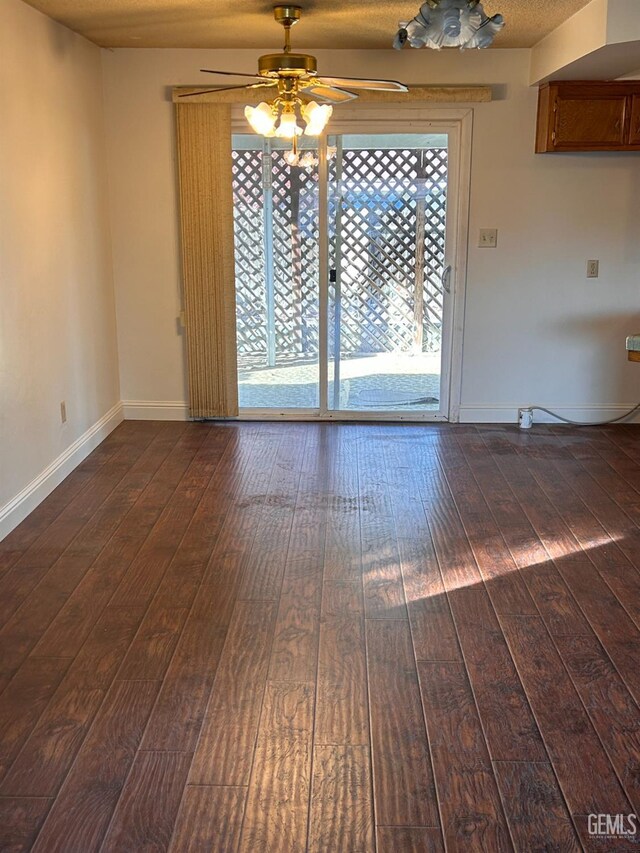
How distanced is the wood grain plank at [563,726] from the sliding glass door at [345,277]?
3158 millimetres

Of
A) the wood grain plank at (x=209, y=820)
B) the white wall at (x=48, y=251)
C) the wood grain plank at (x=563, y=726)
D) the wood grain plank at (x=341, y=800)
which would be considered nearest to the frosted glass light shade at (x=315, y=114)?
the white wall at (x=48, y=251)

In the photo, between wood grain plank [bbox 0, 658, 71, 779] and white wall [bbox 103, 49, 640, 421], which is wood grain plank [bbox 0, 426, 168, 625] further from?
white wall [bbox 103, 49, 640, 421]

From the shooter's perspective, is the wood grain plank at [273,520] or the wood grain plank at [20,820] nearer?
the wood grain plank at [20,820]

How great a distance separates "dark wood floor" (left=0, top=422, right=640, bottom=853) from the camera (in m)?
2.17

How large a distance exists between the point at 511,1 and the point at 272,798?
12.3ft

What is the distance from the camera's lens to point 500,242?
5797mm

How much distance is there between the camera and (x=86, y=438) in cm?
523

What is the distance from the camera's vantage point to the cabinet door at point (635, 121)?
5.27 metres

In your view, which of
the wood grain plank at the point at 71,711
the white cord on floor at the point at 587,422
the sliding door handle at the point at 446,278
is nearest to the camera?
the wood grain plank at the point at 71,711

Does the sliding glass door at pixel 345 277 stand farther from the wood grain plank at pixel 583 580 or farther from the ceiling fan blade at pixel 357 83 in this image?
the ceiling fan blade at pixel 357 83

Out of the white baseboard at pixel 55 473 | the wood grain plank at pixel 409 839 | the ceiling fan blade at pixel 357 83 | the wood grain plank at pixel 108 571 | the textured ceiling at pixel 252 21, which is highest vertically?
the textured ceiling at pixel 252 21

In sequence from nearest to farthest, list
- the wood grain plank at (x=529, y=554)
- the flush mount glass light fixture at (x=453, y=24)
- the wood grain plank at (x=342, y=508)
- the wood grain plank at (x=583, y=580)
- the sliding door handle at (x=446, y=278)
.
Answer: the wood grain plank at (x=583, y=580) < the flush mount glass light fixture at (x=453, y=24) < the wood grain plank at (x=529, y=554) < the wood grain plank at (x=342, y=508) < the sliding door handle at (x=446, y=278)

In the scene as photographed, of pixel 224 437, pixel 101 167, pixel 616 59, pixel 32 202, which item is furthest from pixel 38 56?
pixel 616 59

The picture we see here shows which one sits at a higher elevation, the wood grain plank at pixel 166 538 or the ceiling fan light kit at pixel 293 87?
the ceiling fan light kit at pixel 293 87
